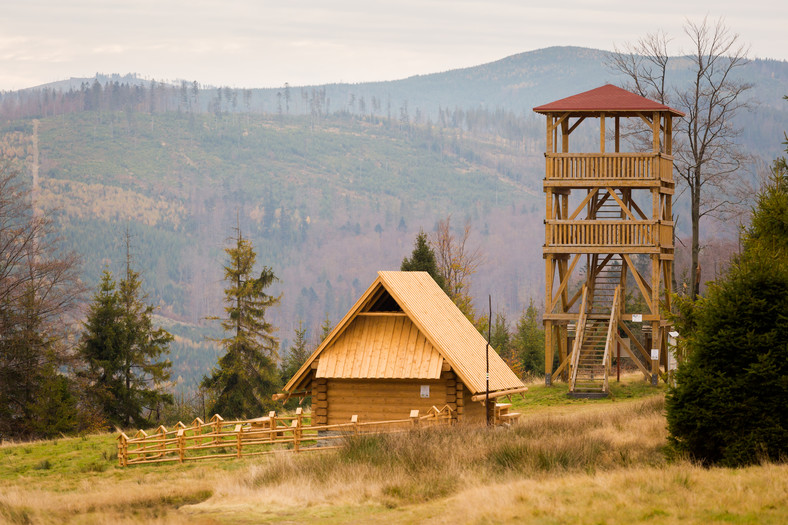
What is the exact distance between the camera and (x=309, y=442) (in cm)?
3141

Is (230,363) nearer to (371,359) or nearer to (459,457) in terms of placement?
(371,359)

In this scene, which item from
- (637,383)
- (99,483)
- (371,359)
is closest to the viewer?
(99,483)

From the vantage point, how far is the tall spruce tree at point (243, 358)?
174ft

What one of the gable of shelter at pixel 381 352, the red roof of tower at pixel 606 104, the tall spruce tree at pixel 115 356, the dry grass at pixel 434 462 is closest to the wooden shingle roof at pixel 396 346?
the gable of shelter at pixel 381 352

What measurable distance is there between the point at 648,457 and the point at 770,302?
3887mm

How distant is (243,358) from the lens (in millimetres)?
53750

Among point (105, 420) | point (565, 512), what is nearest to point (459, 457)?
point (565, 512)

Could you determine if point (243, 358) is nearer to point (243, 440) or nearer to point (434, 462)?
point (243, 440)

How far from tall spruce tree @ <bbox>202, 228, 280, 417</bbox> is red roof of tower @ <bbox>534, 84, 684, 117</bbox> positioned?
21148mm

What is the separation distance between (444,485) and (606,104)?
75.6ft

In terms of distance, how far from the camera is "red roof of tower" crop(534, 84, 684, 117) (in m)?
37.8

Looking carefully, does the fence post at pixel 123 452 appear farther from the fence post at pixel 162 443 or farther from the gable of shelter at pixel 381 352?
the gable of shelter at pixel 381 352

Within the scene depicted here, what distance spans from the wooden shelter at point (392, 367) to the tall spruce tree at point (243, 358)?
2238 cm


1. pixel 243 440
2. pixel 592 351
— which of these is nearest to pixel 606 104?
pixel 592 351
